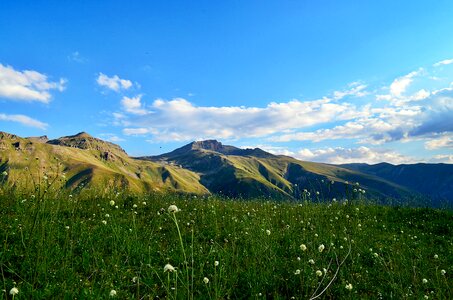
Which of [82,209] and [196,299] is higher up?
[82,209]

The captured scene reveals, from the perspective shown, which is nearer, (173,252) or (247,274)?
(247,274)

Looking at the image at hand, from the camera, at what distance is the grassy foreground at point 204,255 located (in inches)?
243

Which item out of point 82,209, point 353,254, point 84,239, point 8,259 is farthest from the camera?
point 82,209

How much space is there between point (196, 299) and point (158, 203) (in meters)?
7.98

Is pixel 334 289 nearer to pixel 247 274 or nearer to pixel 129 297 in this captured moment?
pixel 247 274

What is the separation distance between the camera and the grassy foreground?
618 centimetres

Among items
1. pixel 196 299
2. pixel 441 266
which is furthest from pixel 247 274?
pixel 441 266

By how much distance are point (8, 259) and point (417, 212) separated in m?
18.9

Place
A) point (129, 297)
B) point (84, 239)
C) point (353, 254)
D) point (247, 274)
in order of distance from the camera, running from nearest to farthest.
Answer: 1. point (129, 297)
2. point (247, 274)
3. point (84, 239)
4. point (353, 254)

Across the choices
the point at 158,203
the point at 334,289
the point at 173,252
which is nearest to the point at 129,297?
the point at 173,252

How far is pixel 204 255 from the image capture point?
8438mm

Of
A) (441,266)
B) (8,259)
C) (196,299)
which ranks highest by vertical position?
(8,259)

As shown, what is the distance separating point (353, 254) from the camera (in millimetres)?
9859

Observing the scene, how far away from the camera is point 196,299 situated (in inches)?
247
